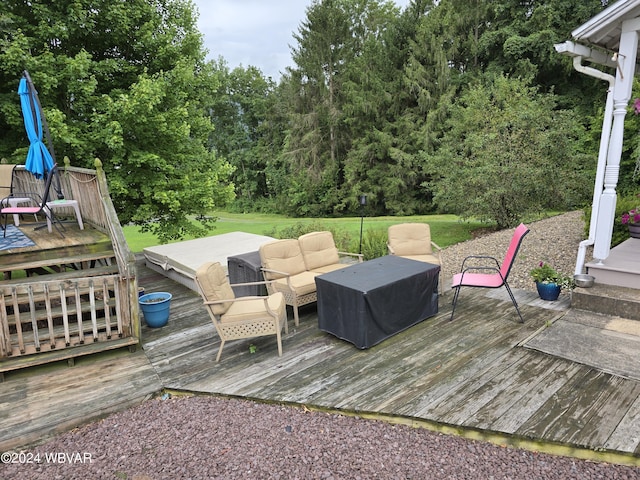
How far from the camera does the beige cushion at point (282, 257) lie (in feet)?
16.1

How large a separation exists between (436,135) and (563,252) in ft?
49.9

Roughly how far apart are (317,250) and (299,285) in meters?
0.83

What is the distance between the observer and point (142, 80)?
7.14 m

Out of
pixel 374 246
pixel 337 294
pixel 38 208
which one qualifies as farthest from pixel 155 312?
pixel 374 246

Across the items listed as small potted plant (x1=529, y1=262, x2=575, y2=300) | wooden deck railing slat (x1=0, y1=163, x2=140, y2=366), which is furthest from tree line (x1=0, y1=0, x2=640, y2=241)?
small potted plant (x1=529, y1=262, x2=575, y2=300)

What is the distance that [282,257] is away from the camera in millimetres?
5051

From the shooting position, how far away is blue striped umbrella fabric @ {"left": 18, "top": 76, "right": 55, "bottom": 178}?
496cm

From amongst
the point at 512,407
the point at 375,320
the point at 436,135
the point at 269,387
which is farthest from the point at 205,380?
the point at 436,135

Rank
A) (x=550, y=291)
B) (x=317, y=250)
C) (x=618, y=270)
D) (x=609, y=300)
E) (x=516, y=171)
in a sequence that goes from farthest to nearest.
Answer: (x=516, y=171) → (x=317, y=250) → (x=550, y=291) → (x=618, y=270) → (x=609, y=300)

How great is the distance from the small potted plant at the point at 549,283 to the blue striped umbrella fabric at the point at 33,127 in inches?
265

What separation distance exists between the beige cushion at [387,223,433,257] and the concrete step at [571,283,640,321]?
1.90 meters

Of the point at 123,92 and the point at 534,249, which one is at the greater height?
the point at 123,92

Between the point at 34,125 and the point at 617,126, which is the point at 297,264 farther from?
the point at 617,126

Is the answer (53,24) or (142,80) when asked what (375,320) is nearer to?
(142,80)
